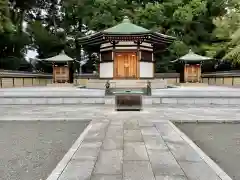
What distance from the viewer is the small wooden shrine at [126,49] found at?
70.4 feet

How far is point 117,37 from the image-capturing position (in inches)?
844

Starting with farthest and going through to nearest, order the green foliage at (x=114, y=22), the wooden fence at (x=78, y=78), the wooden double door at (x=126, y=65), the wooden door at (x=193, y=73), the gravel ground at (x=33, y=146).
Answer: the green foliage at (x=114, y=22)
the wooden door at (x=193, y=73)
the wooden fence at (x=78, y=78)
the wooden double door at (x=126, y=65)
the gravel ground at (x=33, y=146)

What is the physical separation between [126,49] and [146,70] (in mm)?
2388

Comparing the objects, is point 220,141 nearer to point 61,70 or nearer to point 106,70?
point 106,70

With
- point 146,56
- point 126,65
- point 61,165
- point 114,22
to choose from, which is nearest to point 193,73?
point 146,56

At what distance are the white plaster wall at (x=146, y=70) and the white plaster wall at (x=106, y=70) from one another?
2.50 meters

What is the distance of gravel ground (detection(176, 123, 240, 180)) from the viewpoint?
4574 mm

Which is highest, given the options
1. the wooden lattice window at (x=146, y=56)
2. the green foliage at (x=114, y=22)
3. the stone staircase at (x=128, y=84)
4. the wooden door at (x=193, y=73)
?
the green foliage at (x=114, y=22)

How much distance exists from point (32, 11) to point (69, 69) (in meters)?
13.2

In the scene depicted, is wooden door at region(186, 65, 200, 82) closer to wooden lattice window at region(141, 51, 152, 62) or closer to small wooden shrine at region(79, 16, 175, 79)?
small wooden shrine at region(79, 16, 175, 79)

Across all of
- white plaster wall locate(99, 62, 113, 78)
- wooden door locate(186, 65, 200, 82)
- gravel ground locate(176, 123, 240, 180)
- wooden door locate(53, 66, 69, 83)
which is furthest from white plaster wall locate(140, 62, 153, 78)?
gravel ground locate(176, 123, 240, 180)

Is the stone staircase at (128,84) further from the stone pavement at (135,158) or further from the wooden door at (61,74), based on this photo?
the stone pavement at (135,158)

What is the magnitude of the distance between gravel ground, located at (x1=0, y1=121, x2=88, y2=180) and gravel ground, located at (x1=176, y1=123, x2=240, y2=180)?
2703mm

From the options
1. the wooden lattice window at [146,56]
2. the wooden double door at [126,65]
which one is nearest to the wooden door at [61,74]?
the wooden double door at [126,65]
